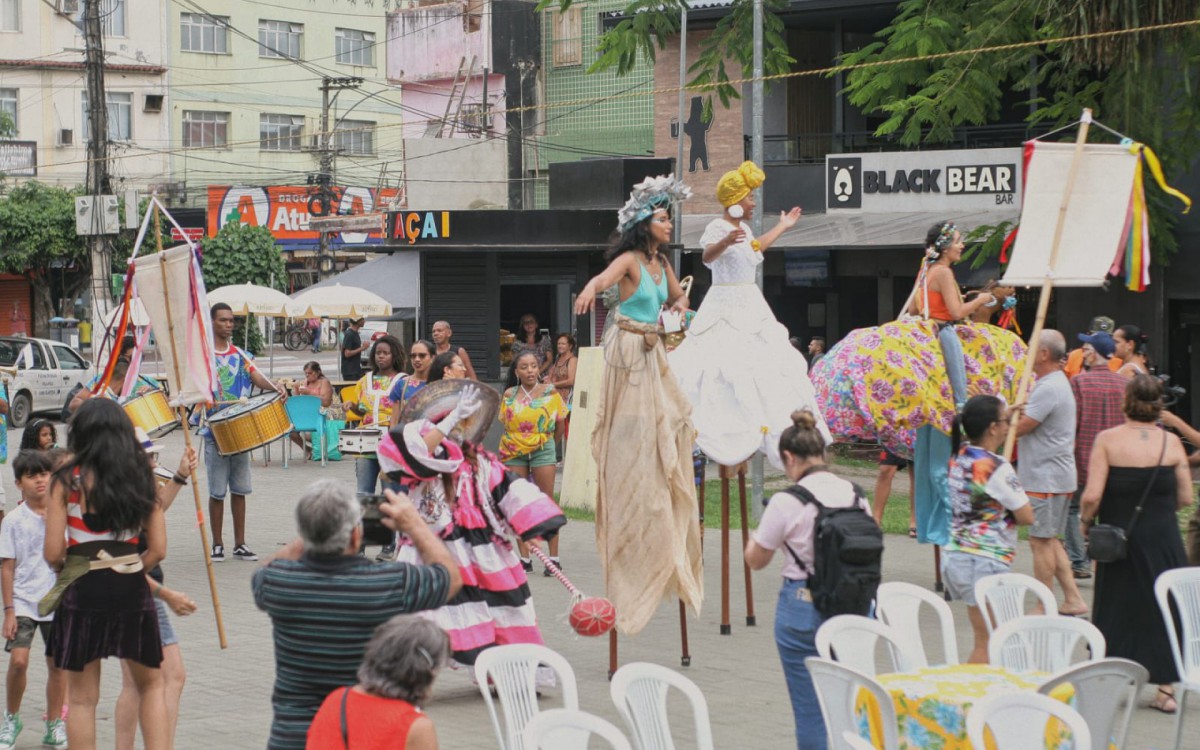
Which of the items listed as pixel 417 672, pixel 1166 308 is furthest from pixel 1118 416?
pixel 1166 308

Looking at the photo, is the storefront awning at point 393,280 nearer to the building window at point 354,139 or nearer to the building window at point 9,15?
the building window at point 9,15

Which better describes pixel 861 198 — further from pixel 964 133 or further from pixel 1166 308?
pixel 1166 308

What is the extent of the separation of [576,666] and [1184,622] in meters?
3.61

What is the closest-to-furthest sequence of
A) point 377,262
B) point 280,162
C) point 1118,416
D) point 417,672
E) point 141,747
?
point 417,672 < point 141,747 < point 1118,416 < point 377,262 < point 280,162

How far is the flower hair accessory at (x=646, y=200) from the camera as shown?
28.2ft

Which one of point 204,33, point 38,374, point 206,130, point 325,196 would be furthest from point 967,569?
point 204,33

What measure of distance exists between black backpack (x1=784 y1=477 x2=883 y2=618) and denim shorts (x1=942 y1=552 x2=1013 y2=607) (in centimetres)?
159

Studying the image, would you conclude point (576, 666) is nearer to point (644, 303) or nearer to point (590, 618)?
point (644, 303)

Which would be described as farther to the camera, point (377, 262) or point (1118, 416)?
point (377, 262)

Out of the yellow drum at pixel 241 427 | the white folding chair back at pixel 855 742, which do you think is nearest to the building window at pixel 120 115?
the yellow drum at pixel 241 427

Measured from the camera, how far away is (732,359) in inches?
371

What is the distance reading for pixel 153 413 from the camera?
11.2m

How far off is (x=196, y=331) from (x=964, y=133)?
15.5m

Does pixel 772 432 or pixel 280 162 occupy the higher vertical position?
pixel 280 162
